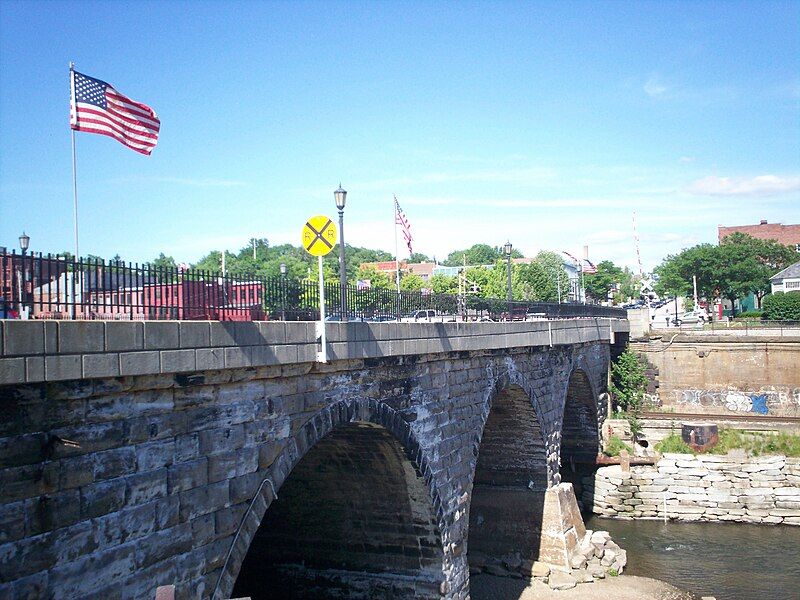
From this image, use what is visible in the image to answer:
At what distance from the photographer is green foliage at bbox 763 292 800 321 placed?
5194 centimetres

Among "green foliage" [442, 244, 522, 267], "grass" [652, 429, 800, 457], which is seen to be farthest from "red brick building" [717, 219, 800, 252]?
"grass" [652, 429, 800, 457]

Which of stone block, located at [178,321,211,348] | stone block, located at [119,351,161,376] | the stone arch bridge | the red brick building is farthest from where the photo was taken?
the red brick building

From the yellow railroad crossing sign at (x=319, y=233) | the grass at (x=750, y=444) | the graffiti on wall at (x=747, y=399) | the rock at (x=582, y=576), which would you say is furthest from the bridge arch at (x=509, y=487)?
the graffiti on wall at (x=747, y=399)

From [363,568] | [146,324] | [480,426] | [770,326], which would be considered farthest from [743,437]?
[146,324]

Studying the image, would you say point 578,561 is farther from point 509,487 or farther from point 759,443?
point 759,443

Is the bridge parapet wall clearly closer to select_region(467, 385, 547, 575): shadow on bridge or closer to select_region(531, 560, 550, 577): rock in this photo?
select_region(467, 385, 547, 575): shadow on bridge

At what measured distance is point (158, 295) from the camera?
934 centimetres

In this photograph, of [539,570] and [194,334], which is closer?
[194,334]

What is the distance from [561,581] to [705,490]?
37.5 feet

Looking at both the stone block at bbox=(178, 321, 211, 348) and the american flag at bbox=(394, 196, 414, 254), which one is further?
the american flag at bbox=(394, 196, 414, 254)

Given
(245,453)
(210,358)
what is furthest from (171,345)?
(245,453)

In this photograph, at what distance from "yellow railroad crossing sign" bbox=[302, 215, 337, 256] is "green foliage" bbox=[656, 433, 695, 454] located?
86.0 ft

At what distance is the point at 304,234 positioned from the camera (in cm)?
1143

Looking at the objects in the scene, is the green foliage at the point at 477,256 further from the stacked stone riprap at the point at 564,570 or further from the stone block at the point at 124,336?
the stone block at the point at 124,336
